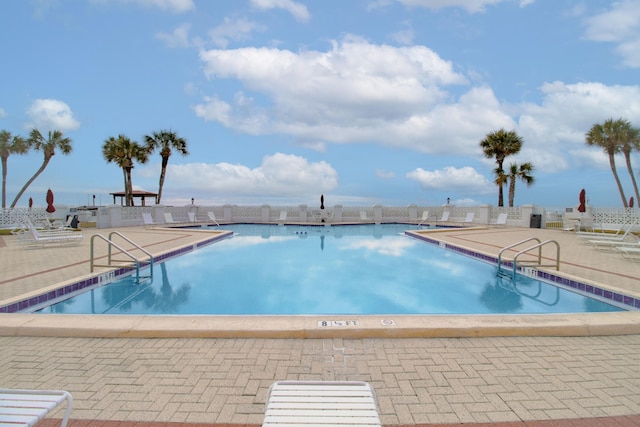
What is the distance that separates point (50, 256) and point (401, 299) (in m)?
8.90

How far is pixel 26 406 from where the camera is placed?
1.77m

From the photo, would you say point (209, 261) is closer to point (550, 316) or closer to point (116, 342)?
point (116, 342)

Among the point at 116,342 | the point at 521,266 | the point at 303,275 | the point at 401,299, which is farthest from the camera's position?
the point at 303,275

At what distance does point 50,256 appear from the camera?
8.91 m

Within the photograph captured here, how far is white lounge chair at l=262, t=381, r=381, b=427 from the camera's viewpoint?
5.69 ft

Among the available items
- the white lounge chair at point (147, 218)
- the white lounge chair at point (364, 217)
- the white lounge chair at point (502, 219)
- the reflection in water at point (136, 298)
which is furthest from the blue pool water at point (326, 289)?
the white lounge chair at point (364, 217)

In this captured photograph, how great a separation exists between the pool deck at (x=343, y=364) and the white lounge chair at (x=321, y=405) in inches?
18.8

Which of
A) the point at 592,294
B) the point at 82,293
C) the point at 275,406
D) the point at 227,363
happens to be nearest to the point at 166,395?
the point at 227,363

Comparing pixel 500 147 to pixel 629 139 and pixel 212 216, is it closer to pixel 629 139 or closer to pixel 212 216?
pixel 629 139

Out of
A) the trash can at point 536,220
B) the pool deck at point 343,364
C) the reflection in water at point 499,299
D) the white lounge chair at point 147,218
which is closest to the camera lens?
the pool deck at point 343,364

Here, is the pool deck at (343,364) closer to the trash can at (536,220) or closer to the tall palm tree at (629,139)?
the trash can at (536,220)

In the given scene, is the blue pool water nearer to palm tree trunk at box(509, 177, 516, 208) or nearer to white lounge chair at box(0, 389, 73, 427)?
white lounge chair at box(0, 389, 73, 427)

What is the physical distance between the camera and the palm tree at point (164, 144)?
27078 mm

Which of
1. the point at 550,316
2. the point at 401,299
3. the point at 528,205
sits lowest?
the point at 401,299
